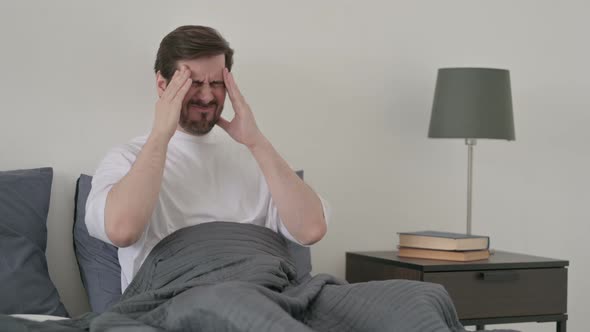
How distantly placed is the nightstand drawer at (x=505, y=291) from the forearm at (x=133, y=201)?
103 centimetres

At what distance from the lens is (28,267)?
8.02 feet

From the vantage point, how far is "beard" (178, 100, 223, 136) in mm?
2488

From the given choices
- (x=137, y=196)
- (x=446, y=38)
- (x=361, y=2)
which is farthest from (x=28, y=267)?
(x=446, y=38)

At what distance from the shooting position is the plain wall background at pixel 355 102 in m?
2.80

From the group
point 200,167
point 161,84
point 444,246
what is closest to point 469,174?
point 444,246

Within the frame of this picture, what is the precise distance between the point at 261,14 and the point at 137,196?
1.16 m

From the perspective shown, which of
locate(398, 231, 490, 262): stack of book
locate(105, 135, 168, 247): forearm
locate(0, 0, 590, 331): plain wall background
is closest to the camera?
locate(105, 135, 168, 247): forearm

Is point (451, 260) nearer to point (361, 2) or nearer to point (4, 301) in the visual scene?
point (361, 2)

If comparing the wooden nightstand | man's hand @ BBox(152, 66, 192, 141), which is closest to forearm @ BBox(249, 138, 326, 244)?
man's hand @ BBox(152, 66, 192, 141)

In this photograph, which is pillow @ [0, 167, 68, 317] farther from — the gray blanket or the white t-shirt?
the gray blanket

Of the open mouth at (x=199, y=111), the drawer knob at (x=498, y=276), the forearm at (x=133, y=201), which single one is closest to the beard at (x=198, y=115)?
the open mouth at (x=199, y=111)

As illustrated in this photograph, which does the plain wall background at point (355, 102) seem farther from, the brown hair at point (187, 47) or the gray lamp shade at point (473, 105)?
the brown hair at point (187, 47)

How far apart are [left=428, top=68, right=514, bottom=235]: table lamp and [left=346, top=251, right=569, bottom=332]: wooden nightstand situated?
464mm

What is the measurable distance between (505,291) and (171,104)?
52.6 inches
